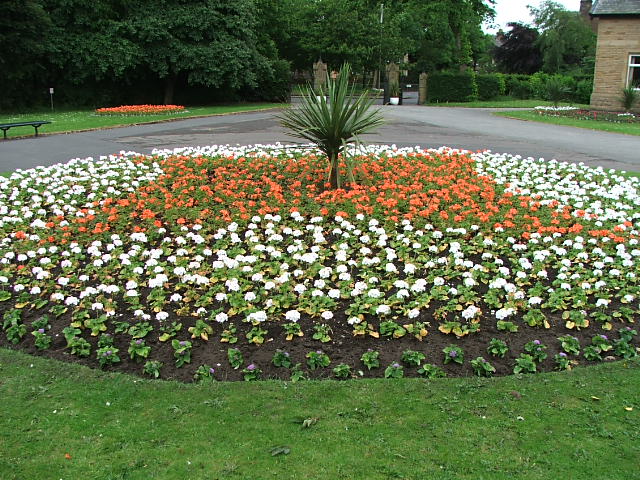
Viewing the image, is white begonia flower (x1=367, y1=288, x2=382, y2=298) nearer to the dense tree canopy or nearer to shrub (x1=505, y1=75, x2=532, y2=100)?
the dense tree canopy

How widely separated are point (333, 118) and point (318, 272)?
9.20 ft

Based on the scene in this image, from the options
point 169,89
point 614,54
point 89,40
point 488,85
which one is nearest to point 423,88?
point 488,85

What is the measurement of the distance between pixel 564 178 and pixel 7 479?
28.8 feet

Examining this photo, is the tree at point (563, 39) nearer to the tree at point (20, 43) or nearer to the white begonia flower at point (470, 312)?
the tree at point (20, 43)

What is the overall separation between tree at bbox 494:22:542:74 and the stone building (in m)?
29.6

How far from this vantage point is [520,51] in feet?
187

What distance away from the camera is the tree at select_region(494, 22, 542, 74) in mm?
56406

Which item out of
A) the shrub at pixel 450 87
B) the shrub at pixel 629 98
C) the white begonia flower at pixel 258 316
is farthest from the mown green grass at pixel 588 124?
the white begonia flower at pixel 258 316

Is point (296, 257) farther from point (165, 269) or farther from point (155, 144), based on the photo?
point (155, 144)

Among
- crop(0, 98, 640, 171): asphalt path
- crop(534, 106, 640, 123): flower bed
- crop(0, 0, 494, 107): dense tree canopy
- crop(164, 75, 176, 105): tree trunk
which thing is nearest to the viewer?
crop(0, 98, 640, 171): asphalt path

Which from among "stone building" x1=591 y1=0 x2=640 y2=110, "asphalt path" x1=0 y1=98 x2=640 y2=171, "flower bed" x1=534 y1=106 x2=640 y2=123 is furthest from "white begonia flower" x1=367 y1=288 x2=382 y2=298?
"stone building" x1=591 y1=0 x2=640 y2=110

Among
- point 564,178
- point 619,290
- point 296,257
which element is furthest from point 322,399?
point 564,178

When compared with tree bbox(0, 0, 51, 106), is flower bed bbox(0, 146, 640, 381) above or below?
below

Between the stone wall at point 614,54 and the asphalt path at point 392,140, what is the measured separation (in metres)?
8.92
